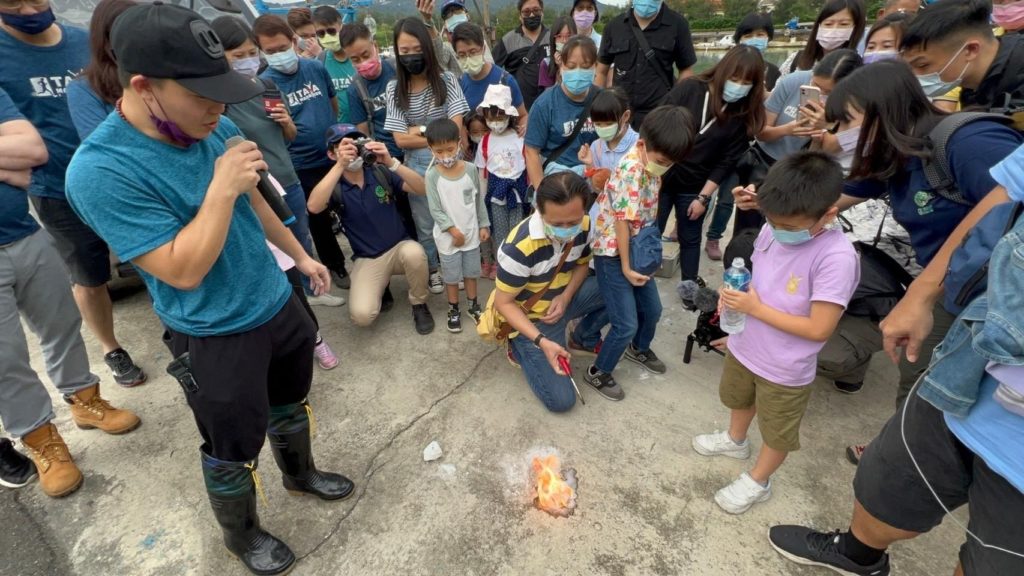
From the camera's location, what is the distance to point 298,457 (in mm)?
2311

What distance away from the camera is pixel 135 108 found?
1.44 meters

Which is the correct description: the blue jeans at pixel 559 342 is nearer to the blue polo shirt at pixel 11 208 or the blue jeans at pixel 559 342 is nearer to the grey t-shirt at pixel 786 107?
the grey t-shirt at pixel 786 107

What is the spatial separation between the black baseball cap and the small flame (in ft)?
6.86

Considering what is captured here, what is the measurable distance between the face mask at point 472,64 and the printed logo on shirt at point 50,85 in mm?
2695

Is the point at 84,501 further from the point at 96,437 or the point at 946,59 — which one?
the point at 946,59

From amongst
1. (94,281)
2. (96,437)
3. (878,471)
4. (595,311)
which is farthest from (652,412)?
(94,281)

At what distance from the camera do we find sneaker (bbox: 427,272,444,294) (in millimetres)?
4465

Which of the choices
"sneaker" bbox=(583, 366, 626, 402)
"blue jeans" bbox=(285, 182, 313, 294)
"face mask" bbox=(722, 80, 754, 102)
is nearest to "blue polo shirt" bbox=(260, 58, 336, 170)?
"blue jeans" bbox=(285, 182, 313, 294)

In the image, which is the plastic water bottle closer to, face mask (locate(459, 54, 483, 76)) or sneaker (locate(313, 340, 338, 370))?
sneaker (locate(313, 340, 338, 370))

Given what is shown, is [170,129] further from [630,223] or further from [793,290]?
[793,290]

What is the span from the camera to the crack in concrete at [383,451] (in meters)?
2.27

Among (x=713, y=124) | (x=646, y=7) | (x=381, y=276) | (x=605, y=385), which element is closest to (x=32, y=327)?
(x=381, y=276)

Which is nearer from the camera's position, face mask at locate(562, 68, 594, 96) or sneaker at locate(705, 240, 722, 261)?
face mask at locate(562, 68, 594, 96)

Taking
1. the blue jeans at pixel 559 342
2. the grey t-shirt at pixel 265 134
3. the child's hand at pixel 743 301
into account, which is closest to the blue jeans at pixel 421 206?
the grey t-shirt at pixel 265 134
